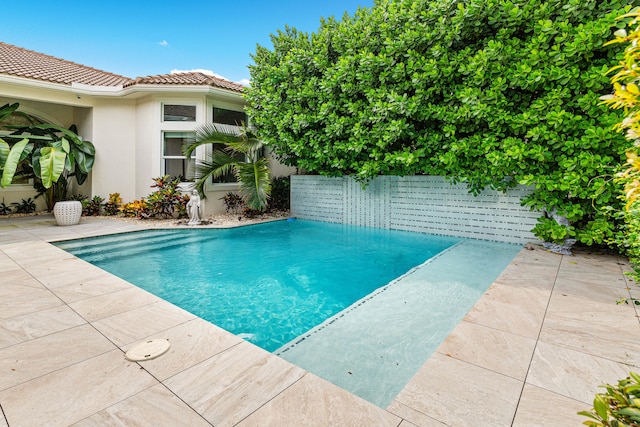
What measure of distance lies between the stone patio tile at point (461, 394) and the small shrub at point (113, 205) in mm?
11591

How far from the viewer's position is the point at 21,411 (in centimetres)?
201

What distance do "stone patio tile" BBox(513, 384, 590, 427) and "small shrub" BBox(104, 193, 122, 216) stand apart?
12227 mm

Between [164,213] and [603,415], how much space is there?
10.9m

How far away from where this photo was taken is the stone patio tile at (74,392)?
6.47 feet

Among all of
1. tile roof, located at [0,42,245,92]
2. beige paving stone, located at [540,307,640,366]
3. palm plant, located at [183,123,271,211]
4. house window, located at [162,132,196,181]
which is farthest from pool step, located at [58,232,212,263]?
beige paving stone, located at [540,307,640,366]

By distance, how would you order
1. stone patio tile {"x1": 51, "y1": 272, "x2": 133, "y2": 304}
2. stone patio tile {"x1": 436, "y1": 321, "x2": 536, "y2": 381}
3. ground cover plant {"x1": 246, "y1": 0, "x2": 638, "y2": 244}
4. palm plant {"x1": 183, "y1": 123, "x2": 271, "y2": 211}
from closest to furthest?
stone patio tile {"x1": 436, "y1": 321, "x2": 536, "y2": 381}
stone patio tile {"x1": 51, "y1": 272, "x2": 133, "y2": 304}
ground cover plant {"x1": 246, "y1": 0, "x2": 638, "y2": 244}
palm plant {"x1": 183, "y1": 123, "x2": 271, "y2": 211}

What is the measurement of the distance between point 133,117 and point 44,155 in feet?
12.0

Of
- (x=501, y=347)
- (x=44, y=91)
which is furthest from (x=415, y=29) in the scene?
(x=44, y=91)

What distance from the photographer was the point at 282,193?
1262 cm

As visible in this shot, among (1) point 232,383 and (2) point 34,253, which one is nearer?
(1) point 232,383

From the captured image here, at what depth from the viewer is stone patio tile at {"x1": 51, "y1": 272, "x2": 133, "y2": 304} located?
385cm

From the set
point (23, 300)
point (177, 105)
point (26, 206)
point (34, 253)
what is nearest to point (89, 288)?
point (23, 300)

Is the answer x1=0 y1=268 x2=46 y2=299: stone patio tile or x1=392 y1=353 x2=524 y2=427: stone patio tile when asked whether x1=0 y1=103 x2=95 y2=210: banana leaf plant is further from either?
x1=392 y1=353 x2=524 y2=427: stone patio tile

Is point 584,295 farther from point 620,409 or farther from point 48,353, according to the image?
point 48,353
